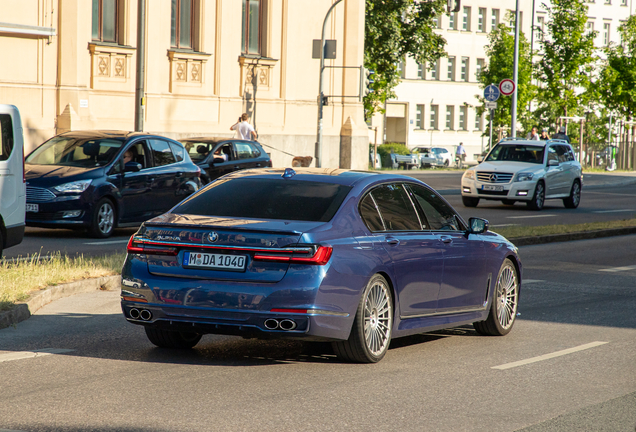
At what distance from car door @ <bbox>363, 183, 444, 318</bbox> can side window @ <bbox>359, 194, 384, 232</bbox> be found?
1 cm

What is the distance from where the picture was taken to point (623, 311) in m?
10.1

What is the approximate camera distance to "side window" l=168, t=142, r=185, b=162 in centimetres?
1783

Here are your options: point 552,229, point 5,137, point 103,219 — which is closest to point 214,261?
point 5,137

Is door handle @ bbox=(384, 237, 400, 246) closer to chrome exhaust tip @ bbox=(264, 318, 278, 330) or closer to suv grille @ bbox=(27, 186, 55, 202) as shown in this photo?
chrome exhaust tip @ bbox=(264, 318, 278, 330)

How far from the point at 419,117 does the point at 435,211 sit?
7657cm

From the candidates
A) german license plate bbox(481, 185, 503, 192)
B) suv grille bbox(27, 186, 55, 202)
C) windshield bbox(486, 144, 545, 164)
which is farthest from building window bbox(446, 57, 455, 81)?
suv grille bbox(27, 186, 55, 202)

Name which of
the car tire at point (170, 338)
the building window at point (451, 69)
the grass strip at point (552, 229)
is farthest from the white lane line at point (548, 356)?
the building window at point (451, 69)

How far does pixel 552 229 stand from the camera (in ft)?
61.7

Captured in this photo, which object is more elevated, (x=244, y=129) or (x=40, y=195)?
(x=244, y=129)

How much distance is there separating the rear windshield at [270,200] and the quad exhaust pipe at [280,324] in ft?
2.49

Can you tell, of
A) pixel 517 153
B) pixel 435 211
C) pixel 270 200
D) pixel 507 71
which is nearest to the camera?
pixel 270 200

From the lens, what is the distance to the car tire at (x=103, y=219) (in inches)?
620

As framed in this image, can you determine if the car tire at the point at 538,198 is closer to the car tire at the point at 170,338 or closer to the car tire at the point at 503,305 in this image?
the car tire at the point at 503,305

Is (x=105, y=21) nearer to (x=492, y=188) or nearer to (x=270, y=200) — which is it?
(x=492, y=188)
